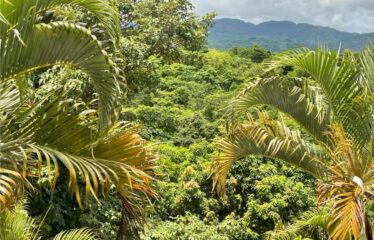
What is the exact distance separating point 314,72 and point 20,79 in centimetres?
246

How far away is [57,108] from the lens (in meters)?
2.43

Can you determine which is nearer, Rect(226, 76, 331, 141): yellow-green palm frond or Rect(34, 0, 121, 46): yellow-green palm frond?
Rect(34, 0, 121, 46): yellow-green palm frond

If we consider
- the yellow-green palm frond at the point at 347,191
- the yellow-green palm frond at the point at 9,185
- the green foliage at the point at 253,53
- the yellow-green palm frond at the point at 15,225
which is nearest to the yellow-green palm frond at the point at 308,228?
the yellow-green palm frond at the point at 347,191

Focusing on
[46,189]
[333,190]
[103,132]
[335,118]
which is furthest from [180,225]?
[103,132]

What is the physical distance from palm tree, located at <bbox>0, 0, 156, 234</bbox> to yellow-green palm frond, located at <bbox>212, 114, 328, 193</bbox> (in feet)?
6.75

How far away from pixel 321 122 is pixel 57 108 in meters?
2.62

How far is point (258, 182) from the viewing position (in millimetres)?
10523

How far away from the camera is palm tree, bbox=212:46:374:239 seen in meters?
3.21

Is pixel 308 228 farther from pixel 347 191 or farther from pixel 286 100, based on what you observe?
pixel 347 191

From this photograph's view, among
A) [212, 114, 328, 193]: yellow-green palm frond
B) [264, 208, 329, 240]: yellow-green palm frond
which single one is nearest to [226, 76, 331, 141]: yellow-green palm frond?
[212, 114, 328, 193]: yellow-green palm frond

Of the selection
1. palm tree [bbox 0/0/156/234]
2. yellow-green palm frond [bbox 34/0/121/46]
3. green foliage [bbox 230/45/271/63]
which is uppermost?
yellow-green palm frond [bbox 34/0/121/46]

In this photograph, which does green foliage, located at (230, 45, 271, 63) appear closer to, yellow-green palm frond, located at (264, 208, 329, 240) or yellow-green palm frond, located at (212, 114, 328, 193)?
yellow-green palm frond, located at (264, 208, 329, 240)

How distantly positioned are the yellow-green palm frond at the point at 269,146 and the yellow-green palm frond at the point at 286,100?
0.55 feet

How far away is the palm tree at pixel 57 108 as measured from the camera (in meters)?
2.21
